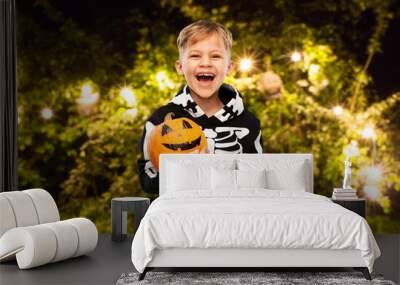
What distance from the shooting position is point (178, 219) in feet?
16.4

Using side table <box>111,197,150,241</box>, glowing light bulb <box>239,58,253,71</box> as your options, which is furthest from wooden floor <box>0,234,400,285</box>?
glowing light bulb <box>239,58,253,71</box>

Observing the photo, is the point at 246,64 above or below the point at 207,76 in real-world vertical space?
above

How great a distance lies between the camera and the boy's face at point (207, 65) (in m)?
7.57

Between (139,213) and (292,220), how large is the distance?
2313 mm

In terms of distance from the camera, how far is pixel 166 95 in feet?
25.4

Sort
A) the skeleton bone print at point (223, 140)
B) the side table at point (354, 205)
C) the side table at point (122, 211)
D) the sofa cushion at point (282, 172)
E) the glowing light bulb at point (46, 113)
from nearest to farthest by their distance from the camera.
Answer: the side table at point (354, 205)
the sofa cushion at point (282, 172)
the side table at point (122, 211)
the skeleton bone print at point (223, 140)
the glowing light bulb at point (46, 113)

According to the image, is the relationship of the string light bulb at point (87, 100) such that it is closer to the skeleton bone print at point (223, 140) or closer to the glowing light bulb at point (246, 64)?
the skeleton bone print at point (223, 140)

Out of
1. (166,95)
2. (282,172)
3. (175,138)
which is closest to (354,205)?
(282,172)

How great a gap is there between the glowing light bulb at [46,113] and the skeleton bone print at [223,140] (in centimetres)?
186

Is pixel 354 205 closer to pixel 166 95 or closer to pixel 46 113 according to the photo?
pixel 166 95

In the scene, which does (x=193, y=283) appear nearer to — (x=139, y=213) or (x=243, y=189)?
(x=243, y=189)

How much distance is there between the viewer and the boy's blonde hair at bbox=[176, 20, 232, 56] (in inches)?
301

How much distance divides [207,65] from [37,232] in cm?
301

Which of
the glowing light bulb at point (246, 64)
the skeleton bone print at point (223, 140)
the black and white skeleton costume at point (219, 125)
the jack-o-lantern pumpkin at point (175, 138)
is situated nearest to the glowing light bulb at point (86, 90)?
the black and white skeleton costume at point (219, 125)
